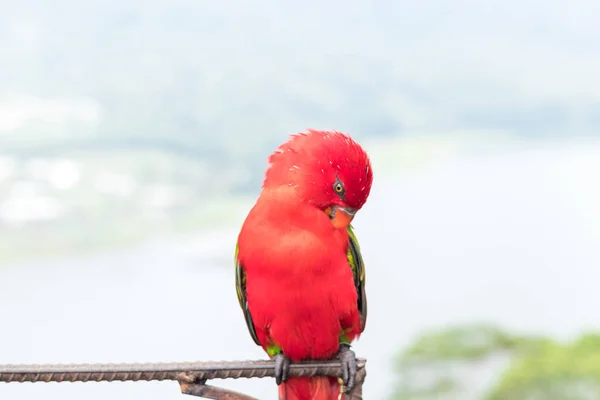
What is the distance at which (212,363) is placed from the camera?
3.27 feet

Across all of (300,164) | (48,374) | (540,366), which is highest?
(540,366)

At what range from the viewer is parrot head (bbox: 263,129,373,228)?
104 cm

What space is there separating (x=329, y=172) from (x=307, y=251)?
0.11 meters

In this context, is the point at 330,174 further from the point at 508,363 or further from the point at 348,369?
the point at 508,363

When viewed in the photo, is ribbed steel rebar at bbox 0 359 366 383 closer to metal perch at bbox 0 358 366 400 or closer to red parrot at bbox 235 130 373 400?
metal perch at bbox 0 358 366 400

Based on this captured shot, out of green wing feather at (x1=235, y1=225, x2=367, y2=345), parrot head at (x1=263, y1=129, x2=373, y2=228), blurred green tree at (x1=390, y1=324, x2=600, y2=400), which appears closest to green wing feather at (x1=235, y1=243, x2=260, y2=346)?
green wing feather at (x1=235, y1=225, x2=367, y2=345)

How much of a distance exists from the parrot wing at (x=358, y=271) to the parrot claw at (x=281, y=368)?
12cm

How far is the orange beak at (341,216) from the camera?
1.06 meters

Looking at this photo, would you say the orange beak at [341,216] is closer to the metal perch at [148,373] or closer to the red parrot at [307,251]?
the red parrot at [307,251]

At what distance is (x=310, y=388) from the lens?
115 cm

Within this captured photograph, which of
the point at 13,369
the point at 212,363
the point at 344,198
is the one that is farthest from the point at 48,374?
the point at 344,198

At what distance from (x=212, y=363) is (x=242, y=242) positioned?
0.18 meters

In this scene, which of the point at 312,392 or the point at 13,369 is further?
the point at 312,392

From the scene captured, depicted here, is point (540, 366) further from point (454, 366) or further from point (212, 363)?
point (212, 363)
